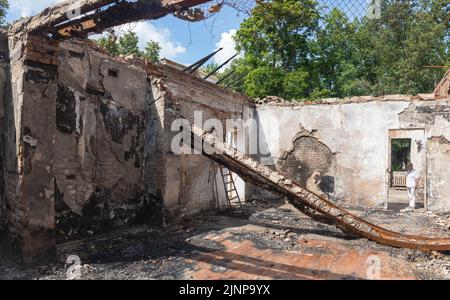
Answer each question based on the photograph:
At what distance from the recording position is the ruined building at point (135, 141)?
4566mm

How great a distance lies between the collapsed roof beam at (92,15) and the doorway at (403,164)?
8464 mm

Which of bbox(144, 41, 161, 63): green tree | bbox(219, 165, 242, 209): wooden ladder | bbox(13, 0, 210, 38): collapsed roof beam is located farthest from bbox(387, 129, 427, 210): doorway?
bbox(144, 41, 161, 63): green tree

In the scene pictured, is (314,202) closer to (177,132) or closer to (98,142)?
(177,132)

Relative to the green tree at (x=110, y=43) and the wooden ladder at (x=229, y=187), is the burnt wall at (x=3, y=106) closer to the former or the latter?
the green tree at (x=110, y=43)

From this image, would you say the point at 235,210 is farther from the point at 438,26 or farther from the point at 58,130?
the point at 438,26

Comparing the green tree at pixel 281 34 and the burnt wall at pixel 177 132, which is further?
the green tree at pixel 281 34

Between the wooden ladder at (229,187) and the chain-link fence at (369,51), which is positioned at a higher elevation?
the chain-link fence at (369,51)

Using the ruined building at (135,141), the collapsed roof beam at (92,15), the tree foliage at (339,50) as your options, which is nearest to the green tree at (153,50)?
the tree foliage at (339,50)

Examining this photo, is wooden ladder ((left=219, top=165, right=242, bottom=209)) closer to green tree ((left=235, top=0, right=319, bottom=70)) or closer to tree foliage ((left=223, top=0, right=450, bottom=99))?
tree foliage ((left=223, top=0, right=450, bottom=99))

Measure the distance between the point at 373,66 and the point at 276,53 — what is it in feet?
22.6

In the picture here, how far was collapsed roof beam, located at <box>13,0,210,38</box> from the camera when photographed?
12.1ft

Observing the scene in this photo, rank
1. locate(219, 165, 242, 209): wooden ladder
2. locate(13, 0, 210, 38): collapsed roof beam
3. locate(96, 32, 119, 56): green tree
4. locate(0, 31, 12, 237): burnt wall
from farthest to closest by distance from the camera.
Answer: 1. locate(219, 165, 242, 209): wooden ladder
2. locate(96, 32, 119, 56): green tree
3. locate(0, 31, 12, 237): burnt wall
4. locate(13, 0, 210, 38): collapsed roof beam

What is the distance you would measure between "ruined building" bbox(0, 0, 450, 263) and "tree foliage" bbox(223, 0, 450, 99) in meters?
8.52
